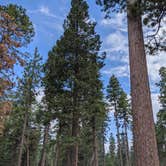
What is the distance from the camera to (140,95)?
6016 mm

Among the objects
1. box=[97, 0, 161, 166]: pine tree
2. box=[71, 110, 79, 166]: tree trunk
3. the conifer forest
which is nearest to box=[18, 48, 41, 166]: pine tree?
the conifer forest

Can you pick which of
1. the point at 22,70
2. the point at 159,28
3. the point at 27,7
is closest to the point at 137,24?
the point at 159,28

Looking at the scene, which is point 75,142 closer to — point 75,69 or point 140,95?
point 75,69

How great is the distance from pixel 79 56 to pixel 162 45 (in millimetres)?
8949

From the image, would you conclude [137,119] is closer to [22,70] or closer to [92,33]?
[92,33]

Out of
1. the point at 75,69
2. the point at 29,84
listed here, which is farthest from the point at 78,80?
the point at 29,84

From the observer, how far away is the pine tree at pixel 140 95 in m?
5.42

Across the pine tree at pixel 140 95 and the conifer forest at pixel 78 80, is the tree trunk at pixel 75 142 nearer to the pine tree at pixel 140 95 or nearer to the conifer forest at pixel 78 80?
the conifer forest at pixel 78 80

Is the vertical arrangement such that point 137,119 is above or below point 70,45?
below

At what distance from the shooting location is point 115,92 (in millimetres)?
30609

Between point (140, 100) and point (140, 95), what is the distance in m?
0.14

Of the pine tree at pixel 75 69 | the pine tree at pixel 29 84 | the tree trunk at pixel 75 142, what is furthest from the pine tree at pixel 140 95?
the pine tree at pixel 29 84

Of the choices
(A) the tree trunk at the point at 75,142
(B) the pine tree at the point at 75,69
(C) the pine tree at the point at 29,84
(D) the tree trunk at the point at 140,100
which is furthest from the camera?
(C) the pine tree at the point at 29,84

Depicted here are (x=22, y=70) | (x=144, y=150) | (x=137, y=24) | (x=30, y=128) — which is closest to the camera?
(x=144, y=150)
